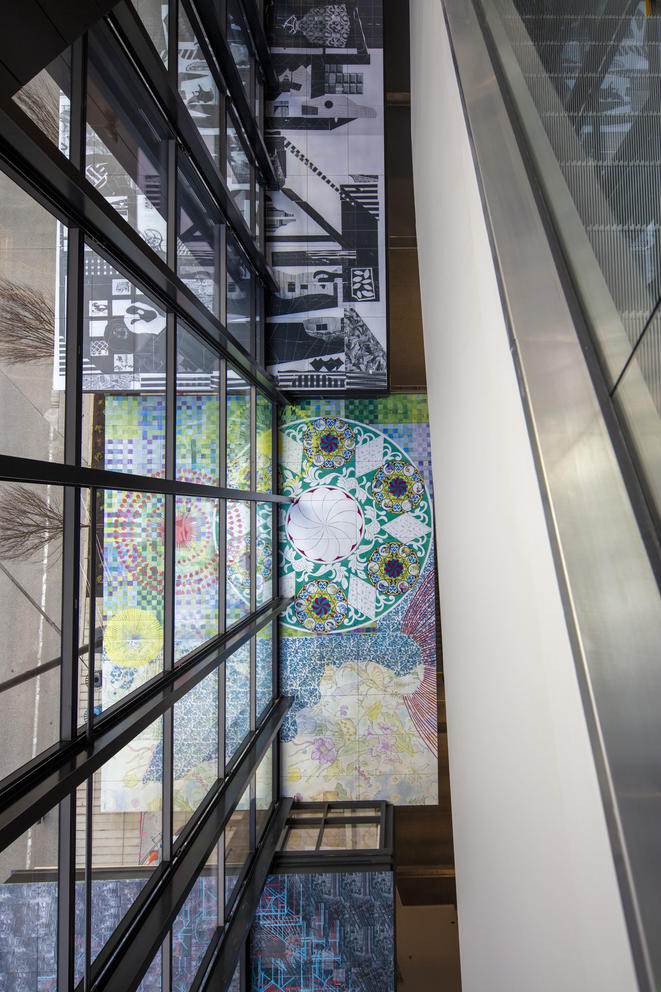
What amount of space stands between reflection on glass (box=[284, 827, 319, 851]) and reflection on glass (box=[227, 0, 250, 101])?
5.62 meters

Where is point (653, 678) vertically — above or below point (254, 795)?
above

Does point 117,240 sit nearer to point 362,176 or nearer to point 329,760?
point 362,176

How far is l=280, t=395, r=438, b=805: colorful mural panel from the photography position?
555 cm

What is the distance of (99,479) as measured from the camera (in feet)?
6.03

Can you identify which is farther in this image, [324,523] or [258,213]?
[324,523]

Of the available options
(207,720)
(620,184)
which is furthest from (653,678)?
(207,720)

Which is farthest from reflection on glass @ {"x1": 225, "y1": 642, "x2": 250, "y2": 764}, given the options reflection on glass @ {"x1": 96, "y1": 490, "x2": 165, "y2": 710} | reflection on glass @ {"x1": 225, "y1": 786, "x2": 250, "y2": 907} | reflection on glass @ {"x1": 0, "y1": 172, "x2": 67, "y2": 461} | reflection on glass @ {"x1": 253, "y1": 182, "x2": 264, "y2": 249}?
reflection on glass @ {"x1": 253, "y1": 182, "x2": 264, "y2": 249}

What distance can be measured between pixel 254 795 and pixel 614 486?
15.3 ft

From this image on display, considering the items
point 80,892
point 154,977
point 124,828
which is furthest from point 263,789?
point 80,892

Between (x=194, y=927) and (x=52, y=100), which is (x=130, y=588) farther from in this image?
(x=194, y=927)

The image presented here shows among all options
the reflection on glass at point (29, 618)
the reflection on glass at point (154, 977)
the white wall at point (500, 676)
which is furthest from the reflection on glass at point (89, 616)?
the reflection on glass at point (154, 977)

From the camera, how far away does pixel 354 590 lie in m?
5.60

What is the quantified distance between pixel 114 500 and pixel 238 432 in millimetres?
2084

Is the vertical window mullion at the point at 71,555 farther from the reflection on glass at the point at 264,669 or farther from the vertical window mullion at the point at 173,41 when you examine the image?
the reflection on glass at the point at 264,669
